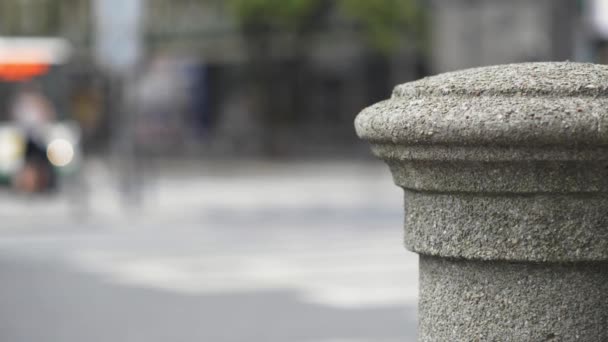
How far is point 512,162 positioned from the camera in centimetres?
314

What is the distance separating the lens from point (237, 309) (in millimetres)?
10789

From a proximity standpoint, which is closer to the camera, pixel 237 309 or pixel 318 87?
pixel 237 309

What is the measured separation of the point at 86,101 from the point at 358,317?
1334 centimetres

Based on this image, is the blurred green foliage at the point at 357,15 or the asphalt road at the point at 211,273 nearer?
the asphalt road at the point at 211,273

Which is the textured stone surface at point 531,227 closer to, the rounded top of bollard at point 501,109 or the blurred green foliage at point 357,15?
the rounded top of bollard at point 501,109

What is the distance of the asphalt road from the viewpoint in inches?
388

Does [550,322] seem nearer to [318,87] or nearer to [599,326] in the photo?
[599,326]

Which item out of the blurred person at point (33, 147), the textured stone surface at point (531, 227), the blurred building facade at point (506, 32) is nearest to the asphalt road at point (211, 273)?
the blurred person at point (33, 147)

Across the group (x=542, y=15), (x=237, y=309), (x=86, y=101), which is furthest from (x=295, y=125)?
(x=237, y=309)

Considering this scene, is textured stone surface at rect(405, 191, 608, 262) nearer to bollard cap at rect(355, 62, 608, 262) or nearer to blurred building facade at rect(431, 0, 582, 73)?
bollard cap at rect(355, 62, 608, 262)

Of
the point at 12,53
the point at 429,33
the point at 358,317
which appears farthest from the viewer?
the point at 429,33

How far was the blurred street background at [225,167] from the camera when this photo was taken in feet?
35.8

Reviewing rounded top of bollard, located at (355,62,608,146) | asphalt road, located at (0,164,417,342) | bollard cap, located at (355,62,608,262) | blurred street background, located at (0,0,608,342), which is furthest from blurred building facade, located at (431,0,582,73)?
bollard cap, located at (355,62,608,262)

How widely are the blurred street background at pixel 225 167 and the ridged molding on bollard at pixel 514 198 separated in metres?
6.00
